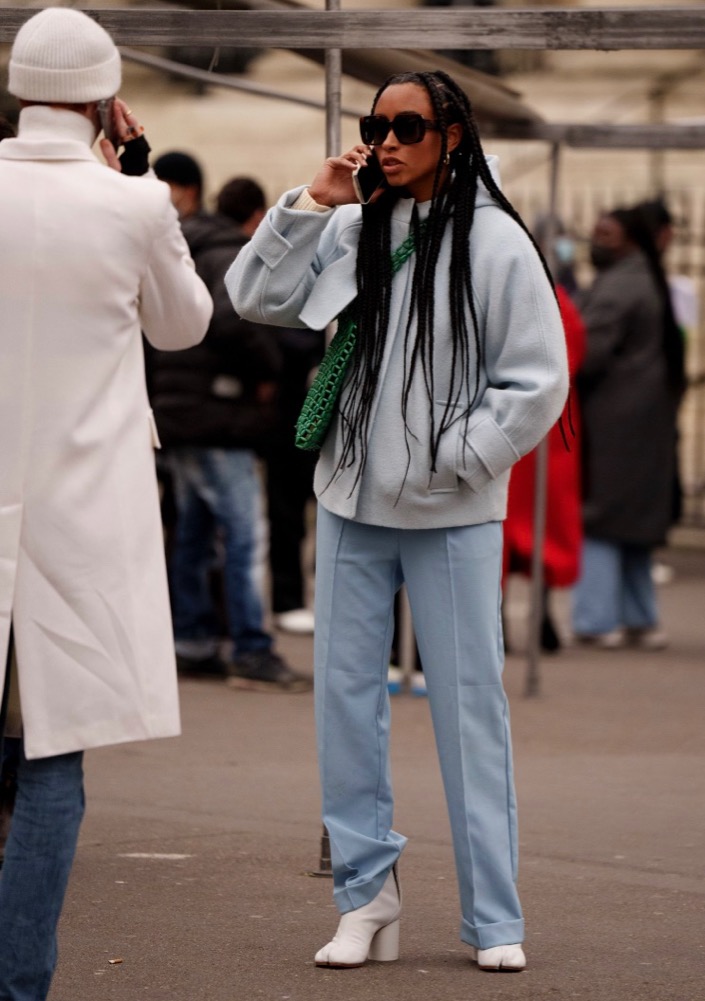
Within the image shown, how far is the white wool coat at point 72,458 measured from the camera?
3387 millimetres

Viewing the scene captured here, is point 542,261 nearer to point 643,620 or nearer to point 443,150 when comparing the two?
point 443,150

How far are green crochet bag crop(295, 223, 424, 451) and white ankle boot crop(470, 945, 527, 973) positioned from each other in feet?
3.61

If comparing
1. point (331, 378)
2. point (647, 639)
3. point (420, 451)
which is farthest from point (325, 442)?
point (647, 639)

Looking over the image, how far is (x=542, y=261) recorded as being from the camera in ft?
13.7

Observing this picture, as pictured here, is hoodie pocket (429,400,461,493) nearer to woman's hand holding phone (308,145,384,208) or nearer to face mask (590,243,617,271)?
woman's hand holding phone (308,145,384,208)

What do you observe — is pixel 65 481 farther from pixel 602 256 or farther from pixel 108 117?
pixel 602 256

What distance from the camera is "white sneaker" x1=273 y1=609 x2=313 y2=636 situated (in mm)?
10125

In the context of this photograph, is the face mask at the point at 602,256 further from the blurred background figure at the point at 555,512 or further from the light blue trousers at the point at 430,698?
the light blue trousers at the point at 430,698

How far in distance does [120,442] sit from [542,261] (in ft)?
3.74

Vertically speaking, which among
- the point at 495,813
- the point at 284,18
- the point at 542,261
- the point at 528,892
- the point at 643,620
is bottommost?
the point at 643,620

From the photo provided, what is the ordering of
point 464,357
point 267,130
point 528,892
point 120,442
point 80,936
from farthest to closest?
point 267,130 → point 528,892 → point 80,936 → point 464,357 → point 120,442

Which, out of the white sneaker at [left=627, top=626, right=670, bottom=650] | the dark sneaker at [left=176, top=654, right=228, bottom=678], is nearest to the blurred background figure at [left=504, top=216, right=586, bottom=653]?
the white sneaker at [left=627, top=626, right=670, bottom=650]

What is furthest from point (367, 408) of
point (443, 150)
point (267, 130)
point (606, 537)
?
point (267, 130)

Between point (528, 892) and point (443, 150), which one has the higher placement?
point (443, 150)
